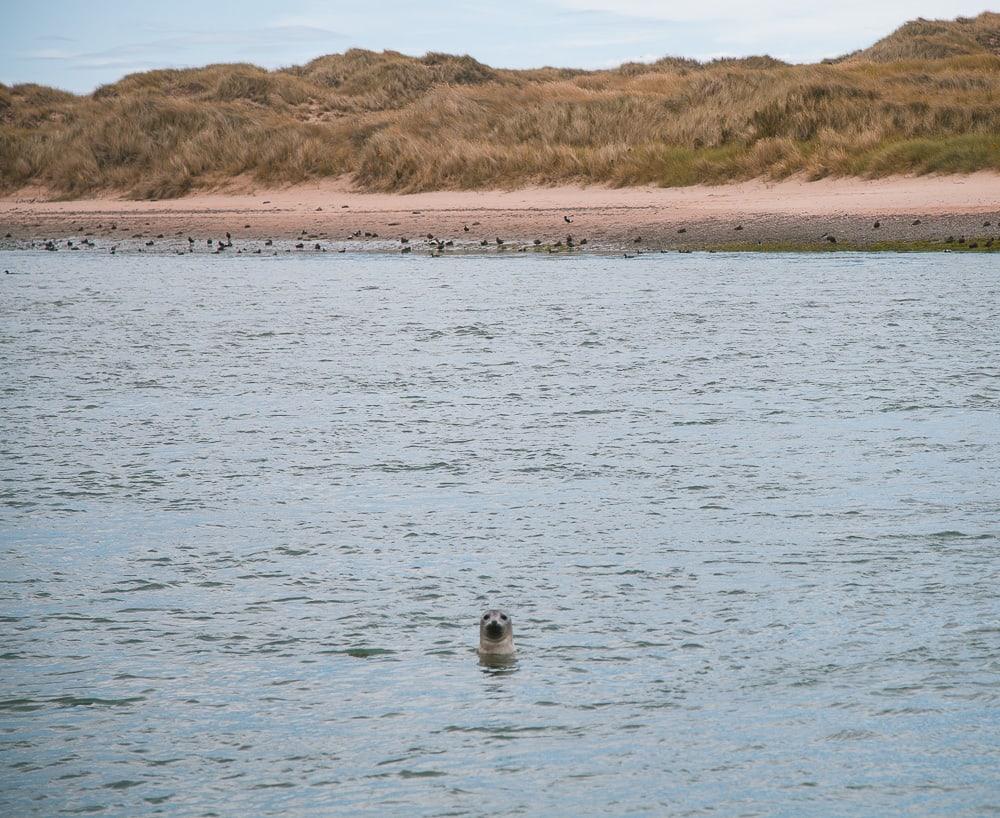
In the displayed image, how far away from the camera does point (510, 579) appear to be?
6391mm

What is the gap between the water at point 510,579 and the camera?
→ 455 centimetres

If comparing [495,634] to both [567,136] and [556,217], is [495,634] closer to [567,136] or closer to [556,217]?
[556,217]

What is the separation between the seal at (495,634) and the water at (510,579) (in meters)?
0.07

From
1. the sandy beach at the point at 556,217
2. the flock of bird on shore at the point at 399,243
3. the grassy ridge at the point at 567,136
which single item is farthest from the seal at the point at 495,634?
the grassy ridge at the point at 567,136

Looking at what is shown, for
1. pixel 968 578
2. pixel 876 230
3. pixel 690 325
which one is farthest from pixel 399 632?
Answer: pixel 876 230

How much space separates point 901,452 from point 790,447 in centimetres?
66

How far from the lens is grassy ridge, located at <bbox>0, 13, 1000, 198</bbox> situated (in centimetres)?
2631

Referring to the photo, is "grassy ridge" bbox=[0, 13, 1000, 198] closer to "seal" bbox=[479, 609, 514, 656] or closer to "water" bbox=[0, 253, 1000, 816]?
"water" bbox=[0, 253, 1000, 816]

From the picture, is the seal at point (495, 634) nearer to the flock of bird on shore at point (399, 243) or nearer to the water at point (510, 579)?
the water at point (510, 579)

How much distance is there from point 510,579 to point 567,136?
24764 millimetres

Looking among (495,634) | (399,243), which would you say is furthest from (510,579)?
(399,243)

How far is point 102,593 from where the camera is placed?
249 inches

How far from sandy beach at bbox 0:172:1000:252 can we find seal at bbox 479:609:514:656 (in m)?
16.7

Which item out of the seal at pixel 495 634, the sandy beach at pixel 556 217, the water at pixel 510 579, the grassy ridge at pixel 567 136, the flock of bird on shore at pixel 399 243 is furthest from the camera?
the grassy ridge at pixel 567 136
